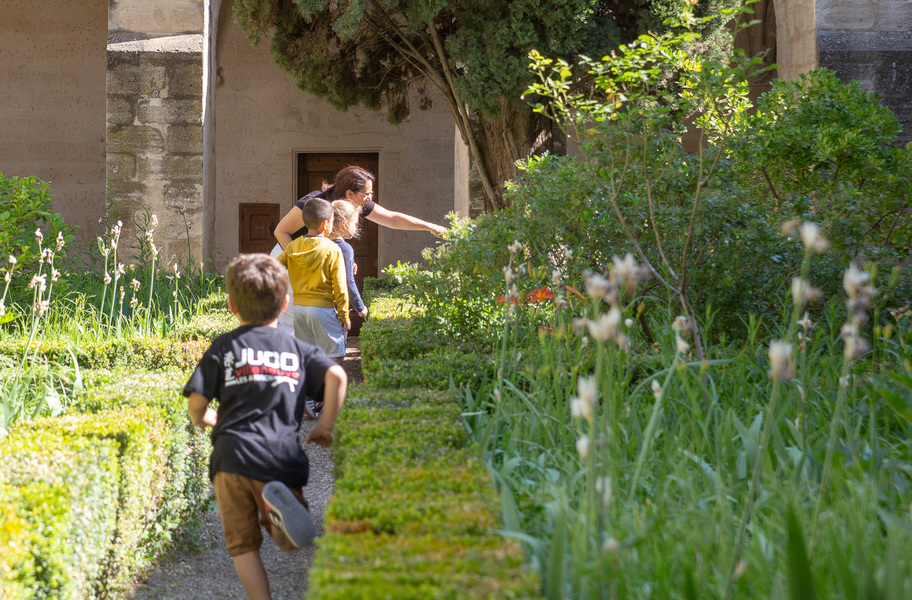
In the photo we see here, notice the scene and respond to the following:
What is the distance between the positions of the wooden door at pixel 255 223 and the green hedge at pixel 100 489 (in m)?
8.81

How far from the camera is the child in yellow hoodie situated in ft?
15.3

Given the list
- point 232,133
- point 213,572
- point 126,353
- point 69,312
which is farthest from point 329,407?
point 232,133

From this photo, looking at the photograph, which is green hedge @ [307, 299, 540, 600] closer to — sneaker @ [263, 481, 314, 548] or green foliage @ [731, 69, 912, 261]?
sneaker @ [263, 481, 314, 548]

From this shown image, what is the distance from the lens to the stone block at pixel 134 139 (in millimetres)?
7895

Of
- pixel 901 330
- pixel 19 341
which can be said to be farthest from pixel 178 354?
pixel 901 330

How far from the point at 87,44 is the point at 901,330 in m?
12.0

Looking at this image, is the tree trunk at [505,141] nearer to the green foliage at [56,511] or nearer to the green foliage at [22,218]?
the green foliage at [22,218]

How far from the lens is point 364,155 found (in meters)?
12.3

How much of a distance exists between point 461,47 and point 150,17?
321 centimetres

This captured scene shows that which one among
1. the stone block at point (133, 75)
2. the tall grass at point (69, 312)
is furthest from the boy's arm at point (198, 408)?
the stone block at point (133, 75)

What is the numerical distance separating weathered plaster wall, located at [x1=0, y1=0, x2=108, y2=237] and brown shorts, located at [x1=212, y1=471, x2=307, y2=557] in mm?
10693

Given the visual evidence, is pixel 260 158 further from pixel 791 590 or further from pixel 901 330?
pixel 791 590

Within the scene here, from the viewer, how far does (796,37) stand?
7875mm

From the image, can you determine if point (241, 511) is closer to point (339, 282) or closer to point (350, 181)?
point (339, 282)
